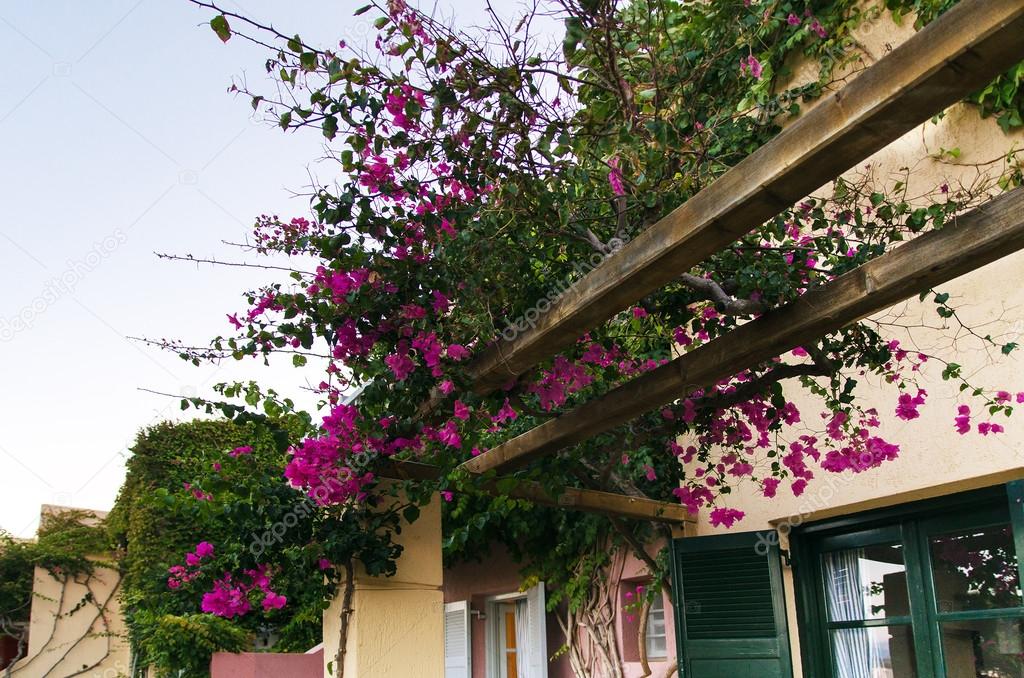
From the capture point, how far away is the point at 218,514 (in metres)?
3.13

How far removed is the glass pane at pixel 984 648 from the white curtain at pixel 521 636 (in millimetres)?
3551

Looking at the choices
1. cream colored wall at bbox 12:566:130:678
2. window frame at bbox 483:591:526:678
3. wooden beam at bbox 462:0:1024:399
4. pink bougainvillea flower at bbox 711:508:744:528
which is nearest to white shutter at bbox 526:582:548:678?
window frame at bbox 483:591:526:678

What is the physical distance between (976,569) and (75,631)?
9.26 m

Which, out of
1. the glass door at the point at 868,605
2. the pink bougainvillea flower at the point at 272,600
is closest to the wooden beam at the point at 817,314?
the pink bougainvillea flower at the point at 272,600

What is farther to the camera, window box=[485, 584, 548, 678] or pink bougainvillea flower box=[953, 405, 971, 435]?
window box=[485, 584, 548, 678]

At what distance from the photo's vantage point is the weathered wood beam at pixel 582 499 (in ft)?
11.1

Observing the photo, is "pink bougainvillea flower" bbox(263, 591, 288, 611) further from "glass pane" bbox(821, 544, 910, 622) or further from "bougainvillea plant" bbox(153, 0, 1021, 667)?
"glass pane" bbox(821, 544, 910, 622)

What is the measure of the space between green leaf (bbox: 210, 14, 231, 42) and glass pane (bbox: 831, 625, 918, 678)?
357cm

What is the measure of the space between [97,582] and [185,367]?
7.65 meters

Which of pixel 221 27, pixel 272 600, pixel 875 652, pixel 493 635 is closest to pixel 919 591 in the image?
pixel 875 652

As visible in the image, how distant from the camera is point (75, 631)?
9.55 m

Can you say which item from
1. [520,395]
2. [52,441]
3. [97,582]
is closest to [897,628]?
[520,395]

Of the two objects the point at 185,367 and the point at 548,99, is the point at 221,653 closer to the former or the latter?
the point at 185,367

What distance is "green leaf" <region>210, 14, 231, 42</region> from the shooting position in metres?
2.32
